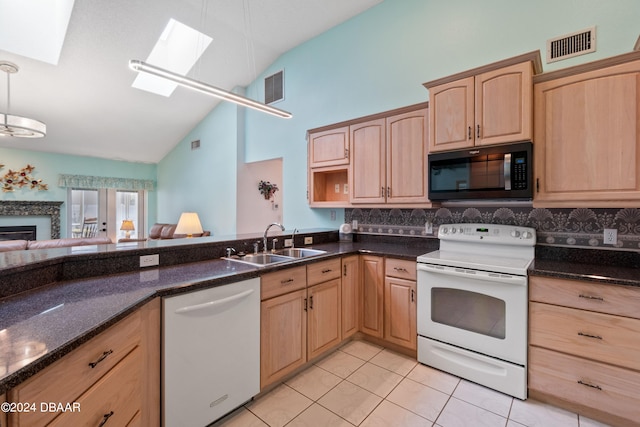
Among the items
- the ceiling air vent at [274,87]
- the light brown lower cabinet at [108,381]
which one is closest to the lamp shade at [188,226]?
the ceiling air vent at [274,87]

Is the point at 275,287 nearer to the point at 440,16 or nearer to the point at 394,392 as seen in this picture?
the point at 394,392

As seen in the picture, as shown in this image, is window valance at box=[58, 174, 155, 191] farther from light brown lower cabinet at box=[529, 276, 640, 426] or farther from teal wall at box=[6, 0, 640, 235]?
light brown lower cabinet at box=[529, 276, 640, 426]

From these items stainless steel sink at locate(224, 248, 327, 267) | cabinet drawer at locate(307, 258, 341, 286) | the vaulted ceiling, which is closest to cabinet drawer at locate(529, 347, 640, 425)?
cabinet drawer at locate(307, 258, 341, 286)

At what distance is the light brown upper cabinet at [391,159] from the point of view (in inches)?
107

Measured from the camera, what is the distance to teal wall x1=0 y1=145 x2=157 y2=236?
5.74 m

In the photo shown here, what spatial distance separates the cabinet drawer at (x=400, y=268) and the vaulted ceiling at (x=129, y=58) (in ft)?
9.78

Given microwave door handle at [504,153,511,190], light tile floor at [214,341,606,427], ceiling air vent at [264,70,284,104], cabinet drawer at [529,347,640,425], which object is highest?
ceiling air vent at [264,70,284,104]

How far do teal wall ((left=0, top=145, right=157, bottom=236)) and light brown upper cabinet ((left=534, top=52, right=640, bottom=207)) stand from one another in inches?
309

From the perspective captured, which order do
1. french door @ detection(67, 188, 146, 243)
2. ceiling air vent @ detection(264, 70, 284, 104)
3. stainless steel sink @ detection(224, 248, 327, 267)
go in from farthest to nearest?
french door @ detection(67, 188, 146, 243)
ceiling air vent @ detection(264, 70, 284, 104)
stainless steel sink @ detection(224, 248, 327, 267)

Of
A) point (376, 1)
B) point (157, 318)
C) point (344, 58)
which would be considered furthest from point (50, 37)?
point (157, 318)

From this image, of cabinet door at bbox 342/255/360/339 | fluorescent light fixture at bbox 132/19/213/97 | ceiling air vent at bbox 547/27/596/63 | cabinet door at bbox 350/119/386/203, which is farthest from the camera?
fluorescent light fixture at bbox 132/19/213/97

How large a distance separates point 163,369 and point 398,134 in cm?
255

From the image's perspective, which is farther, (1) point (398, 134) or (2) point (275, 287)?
(1) point (398, 134)

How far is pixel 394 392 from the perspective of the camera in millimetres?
2102
